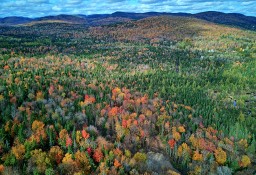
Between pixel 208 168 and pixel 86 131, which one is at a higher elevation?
pixel 86 131

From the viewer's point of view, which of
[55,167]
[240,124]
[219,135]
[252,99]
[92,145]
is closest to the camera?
[55,167]

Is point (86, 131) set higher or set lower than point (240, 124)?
higher

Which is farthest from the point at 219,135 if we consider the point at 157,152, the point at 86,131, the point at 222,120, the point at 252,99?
the point at 252,99

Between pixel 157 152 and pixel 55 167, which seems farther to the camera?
pixel 157 152

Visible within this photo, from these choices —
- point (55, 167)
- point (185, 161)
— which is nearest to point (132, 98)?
point (185, 161)

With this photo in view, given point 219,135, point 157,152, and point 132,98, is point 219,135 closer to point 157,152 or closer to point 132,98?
point 157,152

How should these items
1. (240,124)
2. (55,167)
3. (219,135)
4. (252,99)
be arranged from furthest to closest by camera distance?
(252,99)
(240,124)
(219,135)
(55,167)

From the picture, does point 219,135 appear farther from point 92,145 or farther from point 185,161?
point 92,145

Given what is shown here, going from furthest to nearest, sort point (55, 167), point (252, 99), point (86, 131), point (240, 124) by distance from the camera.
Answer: point (252, 99)
point (240, 124)
point (86, 131)
point (55, 167)

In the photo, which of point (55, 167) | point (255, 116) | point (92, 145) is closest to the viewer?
point (55, 167)
